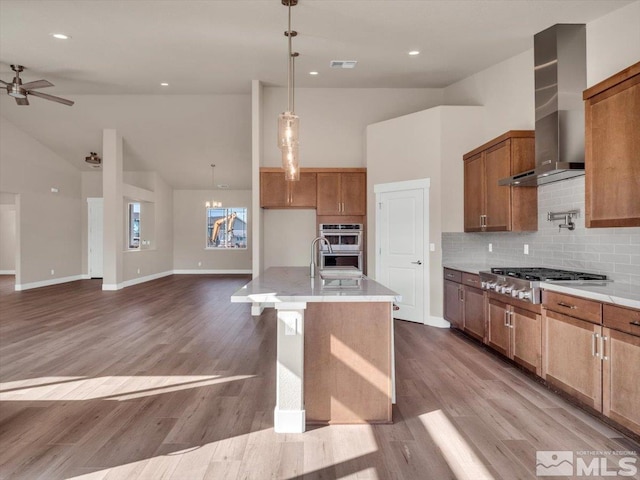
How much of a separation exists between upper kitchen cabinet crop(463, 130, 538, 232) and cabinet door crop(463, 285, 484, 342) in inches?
29.6

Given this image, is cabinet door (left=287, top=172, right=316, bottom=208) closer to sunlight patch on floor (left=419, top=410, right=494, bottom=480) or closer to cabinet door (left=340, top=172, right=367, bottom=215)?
cabinet door (left=340, top=172, right=367, bottom=215)

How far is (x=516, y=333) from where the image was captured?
3.51m

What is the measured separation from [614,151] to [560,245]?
55.2 inches

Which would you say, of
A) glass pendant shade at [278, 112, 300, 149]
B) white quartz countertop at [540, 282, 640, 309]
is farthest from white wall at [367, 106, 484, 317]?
glass pendant shade at [278, 112, 300, 149]

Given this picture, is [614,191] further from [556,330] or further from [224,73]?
[224,73]

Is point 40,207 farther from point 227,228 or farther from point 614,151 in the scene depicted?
point 614,151

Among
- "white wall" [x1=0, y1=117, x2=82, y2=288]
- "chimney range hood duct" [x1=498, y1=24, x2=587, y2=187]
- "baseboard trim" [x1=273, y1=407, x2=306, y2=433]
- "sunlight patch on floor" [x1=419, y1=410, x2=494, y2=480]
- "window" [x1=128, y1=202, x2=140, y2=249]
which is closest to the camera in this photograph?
"sunlight patch on floor" [x1=419, y1=410, x2=494, y2=480]

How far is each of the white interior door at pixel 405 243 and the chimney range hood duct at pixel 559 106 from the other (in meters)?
1.50

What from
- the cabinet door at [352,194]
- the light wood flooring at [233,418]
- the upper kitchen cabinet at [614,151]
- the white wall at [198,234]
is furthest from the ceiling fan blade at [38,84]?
the white wall at [198,234]

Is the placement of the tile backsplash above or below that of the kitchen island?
above

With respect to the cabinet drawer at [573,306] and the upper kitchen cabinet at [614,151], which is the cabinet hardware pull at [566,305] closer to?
the cabinet drawer at [573,306]

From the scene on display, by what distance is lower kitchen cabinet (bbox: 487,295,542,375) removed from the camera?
127 inches

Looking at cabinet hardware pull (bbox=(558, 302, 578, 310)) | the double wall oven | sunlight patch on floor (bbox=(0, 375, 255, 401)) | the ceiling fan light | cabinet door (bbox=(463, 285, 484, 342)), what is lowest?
sunlight patch on floor (bbox=(0, 375, 255, 401))

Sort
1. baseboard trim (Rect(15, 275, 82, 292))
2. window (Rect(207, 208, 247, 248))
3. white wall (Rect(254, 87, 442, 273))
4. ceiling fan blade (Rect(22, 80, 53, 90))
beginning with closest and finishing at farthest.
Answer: ceiling fan blade (Rect(22, 80, 53, 90)) → white wall (Rect(254, 87, 442, 273)) → baseboard trim (Rect(15, 275, 82, 292)) → window (Rect(207, 208, 247, 248))
